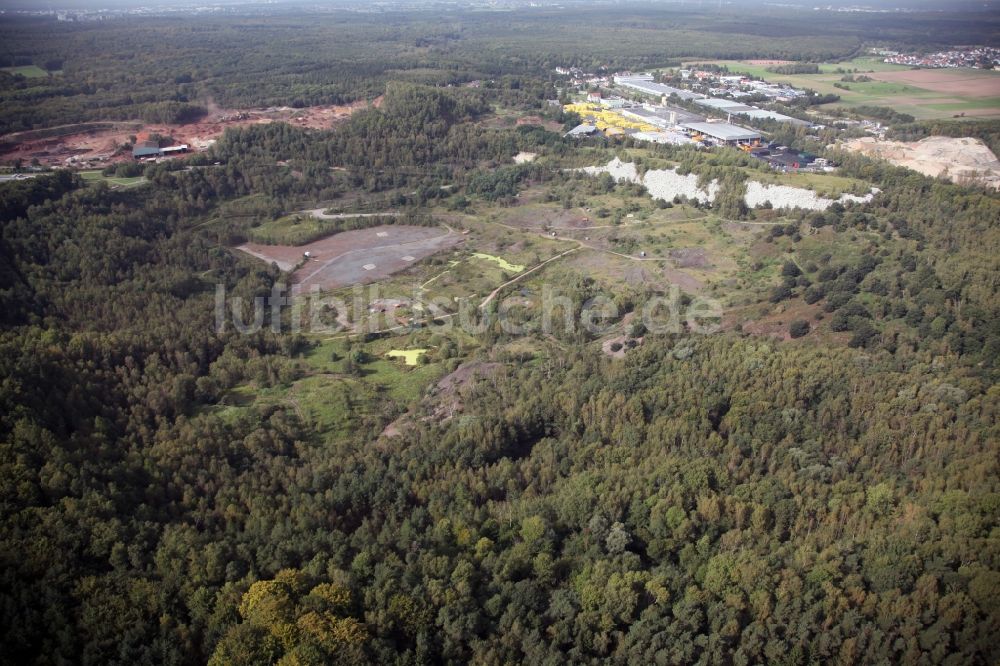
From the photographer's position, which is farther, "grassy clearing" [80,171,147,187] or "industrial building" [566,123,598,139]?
"industrial building" [566,123,598,139]

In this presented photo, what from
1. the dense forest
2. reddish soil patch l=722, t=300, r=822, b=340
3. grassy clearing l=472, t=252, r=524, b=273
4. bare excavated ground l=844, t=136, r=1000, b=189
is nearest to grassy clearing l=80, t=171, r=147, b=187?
the dense forest

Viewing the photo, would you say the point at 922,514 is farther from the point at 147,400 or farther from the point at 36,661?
the point at 147,400

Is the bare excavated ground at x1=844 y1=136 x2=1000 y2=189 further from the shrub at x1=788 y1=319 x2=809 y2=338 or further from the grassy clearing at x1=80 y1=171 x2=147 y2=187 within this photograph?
the grassy clearing at x1=80 y1=171 x2=147 y2=187

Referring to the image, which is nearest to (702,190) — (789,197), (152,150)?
(789,197)

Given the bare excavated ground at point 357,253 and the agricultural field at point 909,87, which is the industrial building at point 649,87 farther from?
the bare excavated ground at point 357,253

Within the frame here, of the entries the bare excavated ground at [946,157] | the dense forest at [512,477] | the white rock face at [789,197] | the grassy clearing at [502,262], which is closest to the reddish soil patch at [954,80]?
the bare excavated ground at [946,157]

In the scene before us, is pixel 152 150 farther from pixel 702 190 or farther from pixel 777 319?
pixel 777 319
